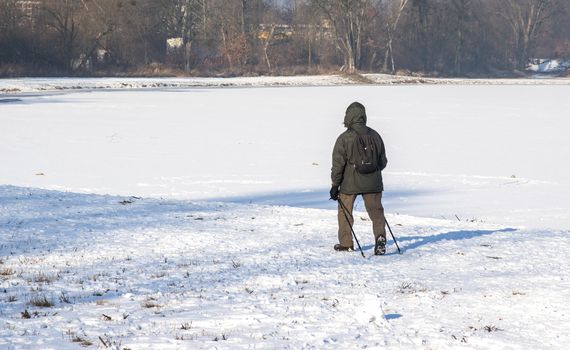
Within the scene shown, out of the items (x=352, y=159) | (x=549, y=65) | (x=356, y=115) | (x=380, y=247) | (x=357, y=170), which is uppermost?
(x=356, y=115)

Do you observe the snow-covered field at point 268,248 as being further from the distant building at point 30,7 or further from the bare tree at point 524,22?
the bare tree at point 524,22

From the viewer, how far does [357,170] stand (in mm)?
8938

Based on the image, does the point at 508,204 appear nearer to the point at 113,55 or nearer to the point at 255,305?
the point at 255,305

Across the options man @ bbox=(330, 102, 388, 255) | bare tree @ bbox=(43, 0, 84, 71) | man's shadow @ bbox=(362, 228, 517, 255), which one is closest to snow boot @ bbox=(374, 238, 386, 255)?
man @ bbox=(330, 102, 388, 255)

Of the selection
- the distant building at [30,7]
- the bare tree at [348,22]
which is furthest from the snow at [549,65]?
the distant building at [30,7]

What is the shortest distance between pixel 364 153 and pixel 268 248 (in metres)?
1.48

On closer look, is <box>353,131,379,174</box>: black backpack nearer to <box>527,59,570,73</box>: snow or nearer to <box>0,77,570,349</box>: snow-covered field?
<box>0,77,570,349</box>: snow-covered field

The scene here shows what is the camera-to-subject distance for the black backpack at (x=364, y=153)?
29.0 ft

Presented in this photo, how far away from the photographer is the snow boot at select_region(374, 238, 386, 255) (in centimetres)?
907

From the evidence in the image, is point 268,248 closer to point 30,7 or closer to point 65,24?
point 65,24

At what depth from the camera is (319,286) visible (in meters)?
7.54

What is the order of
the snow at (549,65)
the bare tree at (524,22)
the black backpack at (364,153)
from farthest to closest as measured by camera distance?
the snow at (549,65), the bare tree at (524,22), the black backpack at (364,153)

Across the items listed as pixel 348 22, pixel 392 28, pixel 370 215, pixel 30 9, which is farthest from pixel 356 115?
pixel 392 28

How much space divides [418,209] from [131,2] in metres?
60.7
